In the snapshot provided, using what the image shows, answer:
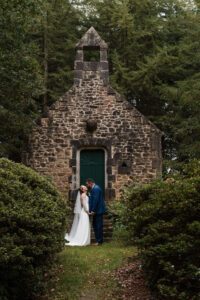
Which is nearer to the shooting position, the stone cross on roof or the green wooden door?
the green wooden door

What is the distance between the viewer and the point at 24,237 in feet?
13.6

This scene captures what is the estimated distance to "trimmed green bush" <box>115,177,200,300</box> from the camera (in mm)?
4133

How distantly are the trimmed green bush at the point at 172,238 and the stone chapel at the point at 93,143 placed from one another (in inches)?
310

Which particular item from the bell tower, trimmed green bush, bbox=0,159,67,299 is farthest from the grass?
the bell tower

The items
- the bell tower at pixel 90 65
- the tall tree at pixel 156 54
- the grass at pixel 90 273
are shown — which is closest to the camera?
the grass at pixel 90 273

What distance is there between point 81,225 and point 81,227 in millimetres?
69

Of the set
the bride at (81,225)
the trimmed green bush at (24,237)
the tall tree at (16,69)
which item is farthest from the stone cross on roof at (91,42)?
the trimmed green bush at (24,237)

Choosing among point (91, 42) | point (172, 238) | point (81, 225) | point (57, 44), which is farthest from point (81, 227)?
point (57, 44)

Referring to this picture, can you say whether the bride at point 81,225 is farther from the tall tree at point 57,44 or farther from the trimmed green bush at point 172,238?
the tall tree at point 57,44

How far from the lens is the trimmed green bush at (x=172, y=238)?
413 cm

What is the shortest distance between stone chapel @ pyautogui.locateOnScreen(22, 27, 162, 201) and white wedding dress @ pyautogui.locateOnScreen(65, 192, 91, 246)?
8.84 feet

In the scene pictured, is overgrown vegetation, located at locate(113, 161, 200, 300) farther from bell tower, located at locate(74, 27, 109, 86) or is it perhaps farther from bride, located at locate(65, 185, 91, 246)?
bell tower, located at locate(74, 27, 109, 86)

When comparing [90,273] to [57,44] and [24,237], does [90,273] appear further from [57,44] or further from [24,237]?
[57,44]

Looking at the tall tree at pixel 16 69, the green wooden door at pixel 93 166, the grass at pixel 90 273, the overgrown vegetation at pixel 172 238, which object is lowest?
the grass at pixel 90 273
